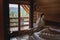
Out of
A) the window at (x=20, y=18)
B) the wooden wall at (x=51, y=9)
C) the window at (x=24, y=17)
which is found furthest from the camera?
the window at (x=24, y=17)

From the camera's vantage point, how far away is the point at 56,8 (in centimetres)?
413

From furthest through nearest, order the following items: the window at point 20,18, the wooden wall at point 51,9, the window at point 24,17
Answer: the window at point 24,17
the window at point 20,18
the wooden wall at point 51,9

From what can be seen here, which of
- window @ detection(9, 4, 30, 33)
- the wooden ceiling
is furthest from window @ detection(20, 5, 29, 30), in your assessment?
the wooden ceiling

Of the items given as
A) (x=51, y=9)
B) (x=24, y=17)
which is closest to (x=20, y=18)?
(x=24, y=17)

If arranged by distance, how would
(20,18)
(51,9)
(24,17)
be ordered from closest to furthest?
(51,9)
(20,18)
(24,17)

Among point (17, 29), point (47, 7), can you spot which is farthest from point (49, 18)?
point (17, 29)

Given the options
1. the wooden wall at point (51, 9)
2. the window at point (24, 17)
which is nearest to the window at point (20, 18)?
the window at point (24, 17)

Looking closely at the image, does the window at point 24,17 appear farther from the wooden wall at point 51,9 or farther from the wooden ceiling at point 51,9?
the wooden wall at point 51,9

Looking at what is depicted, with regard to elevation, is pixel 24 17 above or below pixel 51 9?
below

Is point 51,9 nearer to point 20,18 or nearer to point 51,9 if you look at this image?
point 51,9

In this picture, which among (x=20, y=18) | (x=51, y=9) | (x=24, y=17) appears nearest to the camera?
(x=51, y=9)

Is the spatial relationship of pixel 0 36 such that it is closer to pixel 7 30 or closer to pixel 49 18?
pixel 7 30

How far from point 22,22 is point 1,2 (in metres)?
5.73

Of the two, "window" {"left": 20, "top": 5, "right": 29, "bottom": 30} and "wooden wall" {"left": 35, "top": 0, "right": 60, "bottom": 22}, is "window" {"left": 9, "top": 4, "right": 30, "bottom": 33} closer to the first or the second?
"window" {"left": 20, "top": 5, "right": 29, "bottom": 30}
